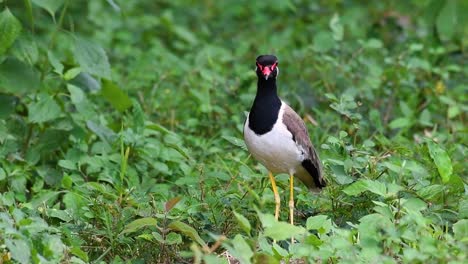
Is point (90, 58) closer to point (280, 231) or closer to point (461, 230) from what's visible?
point (280, 231)

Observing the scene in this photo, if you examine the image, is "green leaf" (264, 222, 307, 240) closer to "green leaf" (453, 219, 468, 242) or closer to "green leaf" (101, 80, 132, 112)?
"green leaf" (453, 219, 468, 242)

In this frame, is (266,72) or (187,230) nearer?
(187,230)

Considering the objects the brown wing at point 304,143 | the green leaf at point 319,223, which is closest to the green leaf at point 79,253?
the green leaf at point 319,223

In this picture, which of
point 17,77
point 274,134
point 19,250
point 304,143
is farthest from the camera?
point 17,77

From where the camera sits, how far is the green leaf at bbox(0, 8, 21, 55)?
592 cm

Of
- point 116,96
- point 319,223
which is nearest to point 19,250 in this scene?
point 319,223

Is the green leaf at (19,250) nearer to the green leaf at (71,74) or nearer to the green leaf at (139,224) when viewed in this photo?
the green leaf at (139,224)

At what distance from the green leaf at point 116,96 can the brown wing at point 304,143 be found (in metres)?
1.62

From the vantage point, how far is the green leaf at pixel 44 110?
20.6 ft

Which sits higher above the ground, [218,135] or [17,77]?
[17,77]

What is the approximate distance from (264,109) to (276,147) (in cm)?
21

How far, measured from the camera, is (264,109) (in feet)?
18.0

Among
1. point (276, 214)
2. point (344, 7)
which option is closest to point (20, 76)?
point (276, 214)

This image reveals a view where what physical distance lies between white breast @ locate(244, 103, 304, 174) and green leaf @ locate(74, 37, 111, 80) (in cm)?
125
